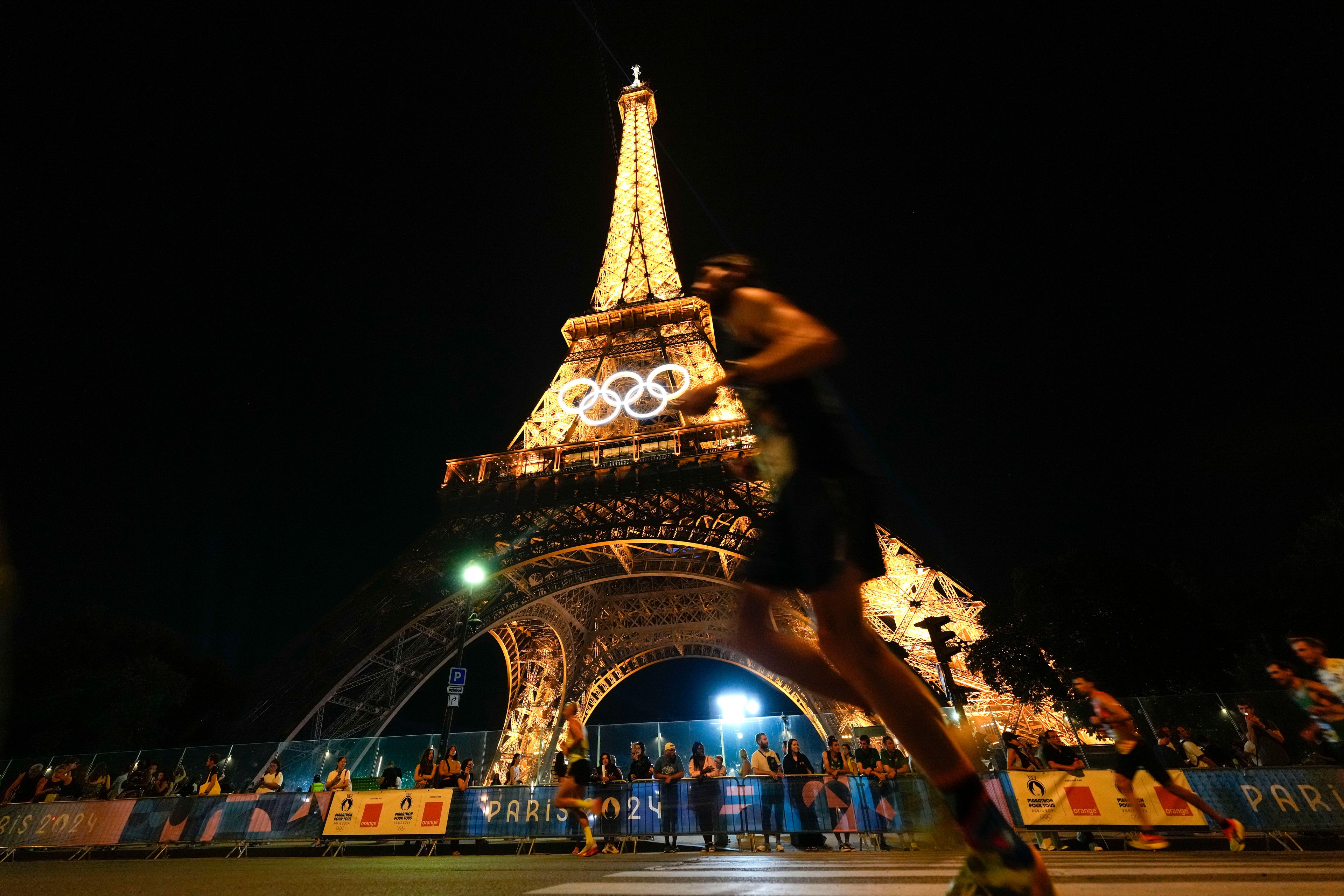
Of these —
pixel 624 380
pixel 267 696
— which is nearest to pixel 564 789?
pixel 267 696

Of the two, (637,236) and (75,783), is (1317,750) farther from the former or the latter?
(637,236)

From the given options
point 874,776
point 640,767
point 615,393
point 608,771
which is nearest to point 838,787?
point 874,776

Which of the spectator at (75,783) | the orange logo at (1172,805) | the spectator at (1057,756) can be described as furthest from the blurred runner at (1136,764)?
the spectator at (75,783)

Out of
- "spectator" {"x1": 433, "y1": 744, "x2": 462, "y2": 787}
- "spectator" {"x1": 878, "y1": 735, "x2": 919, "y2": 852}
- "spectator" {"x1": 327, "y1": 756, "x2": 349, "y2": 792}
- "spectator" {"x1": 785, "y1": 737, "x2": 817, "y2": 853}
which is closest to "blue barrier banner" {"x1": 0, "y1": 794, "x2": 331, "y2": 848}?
"spectator" {"x1": 327, "y1": 756, "x2": 349, "y2": 792}

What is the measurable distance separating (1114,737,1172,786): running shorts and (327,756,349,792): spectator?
431 inches

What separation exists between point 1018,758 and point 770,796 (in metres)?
3.64

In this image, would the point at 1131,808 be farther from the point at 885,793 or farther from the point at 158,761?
the point at 158,761

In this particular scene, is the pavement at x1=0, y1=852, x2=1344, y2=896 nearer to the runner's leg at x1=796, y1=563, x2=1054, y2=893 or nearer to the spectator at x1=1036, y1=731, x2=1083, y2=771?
the spectator at x1=1036, y1=731, x2=1083, y2=771

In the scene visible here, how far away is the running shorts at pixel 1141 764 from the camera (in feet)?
17.5

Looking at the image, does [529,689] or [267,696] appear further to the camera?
[529,689]

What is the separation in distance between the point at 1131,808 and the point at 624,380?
22.8m

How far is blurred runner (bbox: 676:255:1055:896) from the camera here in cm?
187

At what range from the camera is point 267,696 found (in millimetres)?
17391

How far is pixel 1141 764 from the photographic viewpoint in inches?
221
